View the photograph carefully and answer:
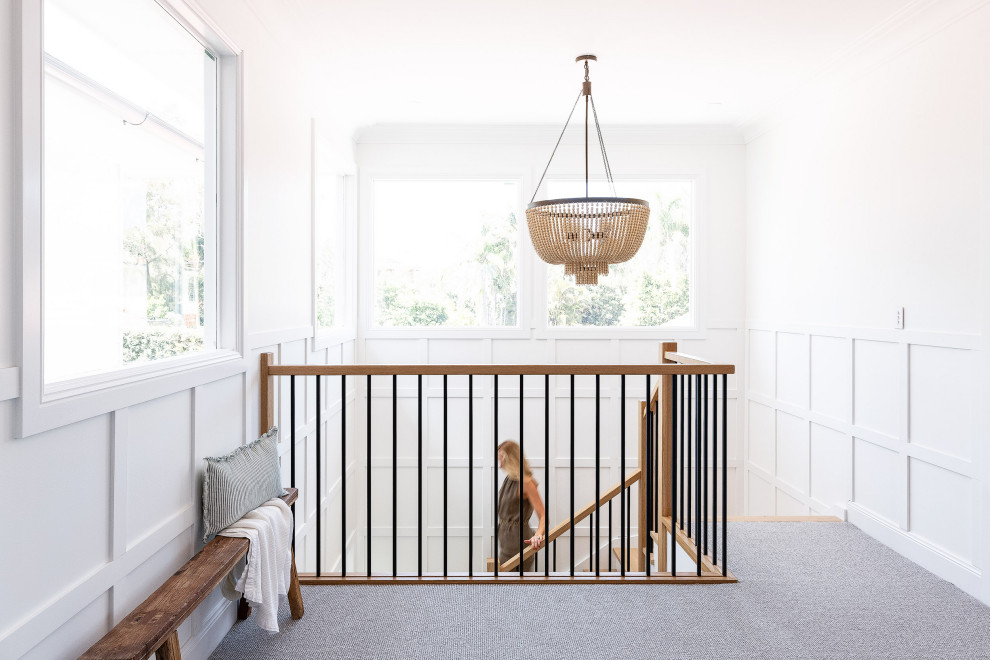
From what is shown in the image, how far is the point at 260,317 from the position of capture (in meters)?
2.69

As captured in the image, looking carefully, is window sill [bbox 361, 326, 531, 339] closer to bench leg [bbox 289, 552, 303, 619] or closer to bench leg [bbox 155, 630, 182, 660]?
bench leg [bbox 289, 552, 303, 619]

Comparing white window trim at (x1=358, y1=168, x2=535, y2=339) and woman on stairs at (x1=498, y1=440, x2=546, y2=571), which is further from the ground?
white window trim at (x1=358, y1=168, x2=535, y2=339)

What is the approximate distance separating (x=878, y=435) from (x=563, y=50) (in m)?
2.59

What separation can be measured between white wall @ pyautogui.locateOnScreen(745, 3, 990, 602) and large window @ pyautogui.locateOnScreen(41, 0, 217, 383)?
310 centimetres

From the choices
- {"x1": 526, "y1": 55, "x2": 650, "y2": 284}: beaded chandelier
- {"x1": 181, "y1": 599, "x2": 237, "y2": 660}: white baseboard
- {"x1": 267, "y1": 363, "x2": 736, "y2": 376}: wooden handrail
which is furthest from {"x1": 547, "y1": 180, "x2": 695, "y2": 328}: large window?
{"x1": 181, "y1": 599, "x2": 237, "y2": 660}: white baseboard

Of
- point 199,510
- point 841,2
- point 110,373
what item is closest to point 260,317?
point 199,510

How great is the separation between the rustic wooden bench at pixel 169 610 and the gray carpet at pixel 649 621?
0.45 m

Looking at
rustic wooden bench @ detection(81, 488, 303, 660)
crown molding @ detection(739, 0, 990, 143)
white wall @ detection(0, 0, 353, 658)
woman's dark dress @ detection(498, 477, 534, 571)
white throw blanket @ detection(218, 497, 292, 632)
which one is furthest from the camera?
woman's dark dress @ detection(498, 477, 534, 571)

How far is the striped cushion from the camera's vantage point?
1.99 metres

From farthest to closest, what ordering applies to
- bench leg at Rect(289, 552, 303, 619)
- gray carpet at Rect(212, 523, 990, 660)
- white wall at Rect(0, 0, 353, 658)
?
bench leg at Rect(289, 552, 303, 619) < gray carpet at Rect(212, 523, 990, 660) < white wall at Rect(0, 0, 353, 658)

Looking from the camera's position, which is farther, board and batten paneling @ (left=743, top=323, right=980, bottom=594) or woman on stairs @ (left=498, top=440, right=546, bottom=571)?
woman on stairs @ (left=498, top=440, right=546, bottom=571)

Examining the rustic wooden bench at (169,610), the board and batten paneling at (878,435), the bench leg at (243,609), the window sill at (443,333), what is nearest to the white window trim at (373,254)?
the window sill at (443,333)

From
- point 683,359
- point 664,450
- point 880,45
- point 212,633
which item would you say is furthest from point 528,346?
point 212,633

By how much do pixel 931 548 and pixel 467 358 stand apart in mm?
3081
